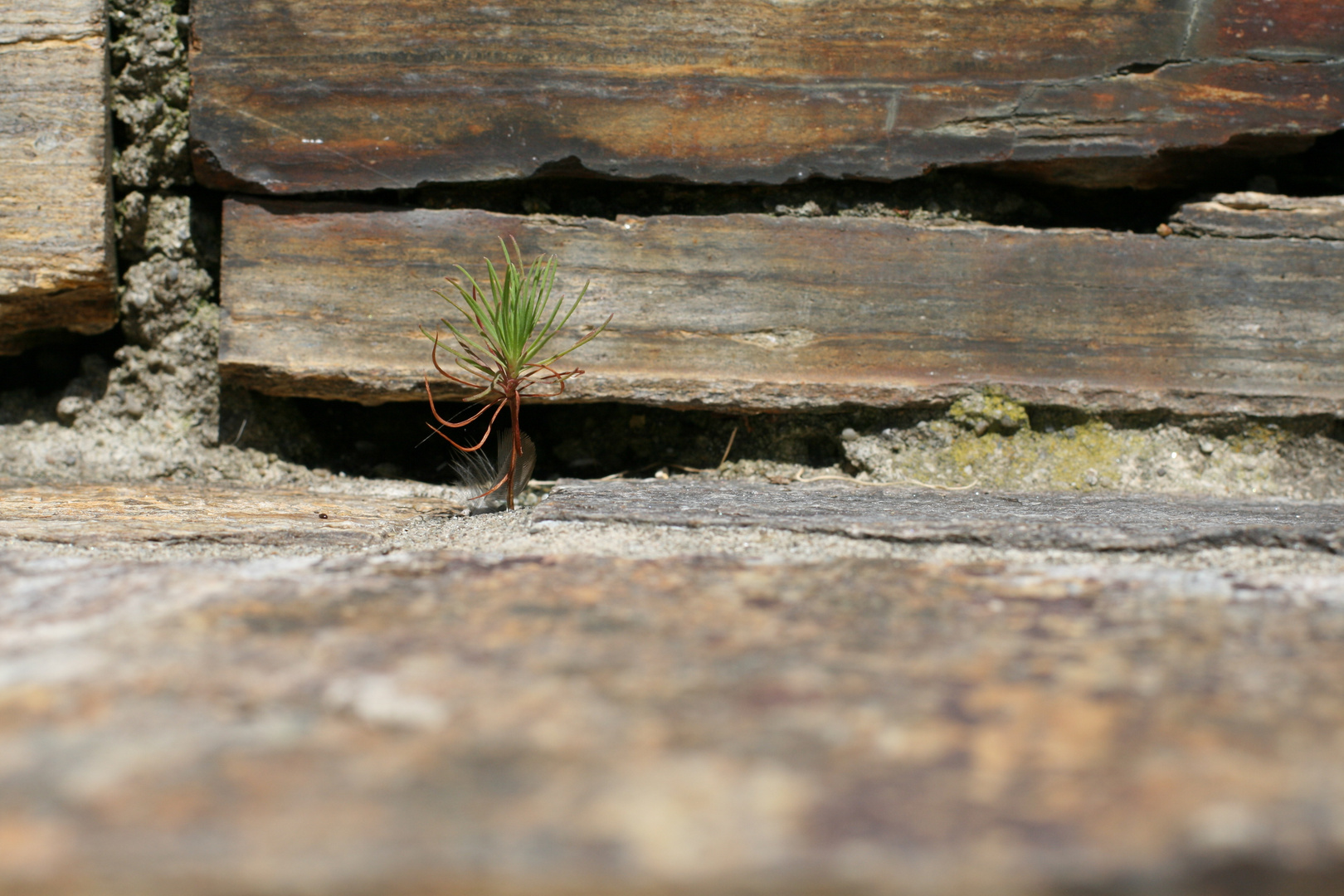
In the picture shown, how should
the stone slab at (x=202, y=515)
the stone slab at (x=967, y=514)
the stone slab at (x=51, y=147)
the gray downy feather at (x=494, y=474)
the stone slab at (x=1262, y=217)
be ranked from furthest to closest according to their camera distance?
the stone slab at (x=1262, y=217) → the stone slab at (x=51, y=147) → the gray downy feather at (x=494, y=474) → the stone slab at (x=202, y=515) → the stone slab at (x=967, y=514)

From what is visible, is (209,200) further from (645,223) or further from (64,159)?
(645,223)

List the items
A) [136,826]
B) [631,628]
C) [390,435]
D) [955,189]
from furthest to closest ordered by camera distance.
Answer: [390,435], [955,189], [631,628], [136,826]

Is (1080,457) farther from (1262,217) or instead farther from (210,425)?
(210,425)

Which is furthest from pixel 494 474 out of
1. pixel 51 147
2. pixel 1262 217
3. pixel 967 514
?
pixel 1262 217

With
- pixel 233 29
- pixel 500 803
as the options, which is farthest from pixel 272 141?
pixel 500 803

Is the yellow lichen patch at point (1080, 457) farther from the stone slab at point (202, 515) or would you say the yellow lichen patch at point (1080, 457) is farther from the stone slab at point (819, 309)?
the stone slab at point (202, 515)

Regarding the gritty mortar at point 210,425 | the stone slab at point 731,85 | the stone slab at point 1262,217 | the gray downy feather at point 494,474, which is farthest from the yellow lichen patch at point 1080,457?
the gray downy feather at point 494,474
